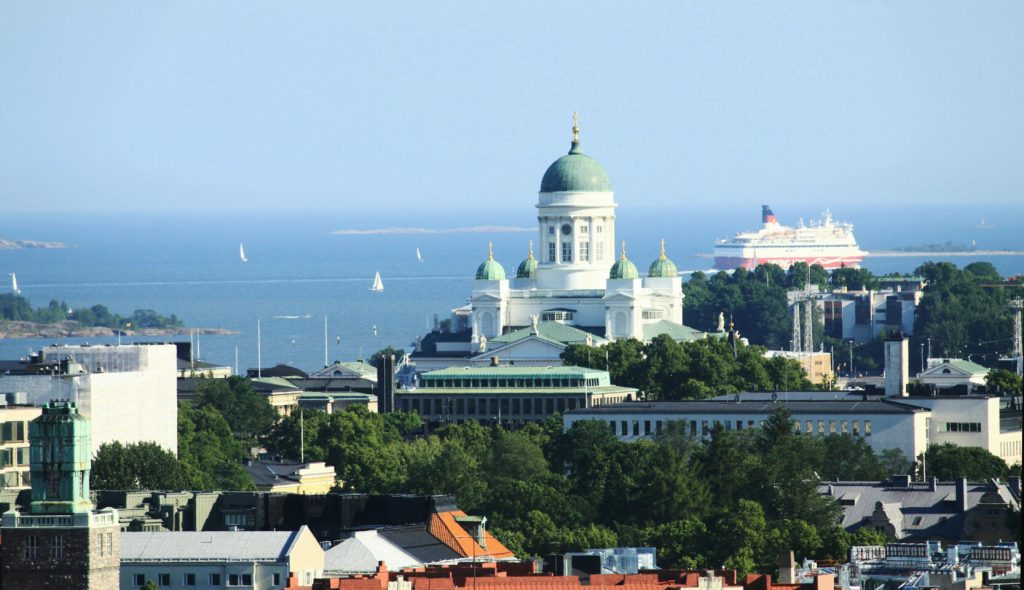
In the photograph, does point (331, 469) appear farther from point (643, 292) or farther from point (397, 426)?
point (643, 292)

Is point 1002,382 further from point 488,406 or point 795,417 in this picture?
point 488,406

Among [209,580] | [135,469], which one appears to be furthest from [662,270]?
[209,580]

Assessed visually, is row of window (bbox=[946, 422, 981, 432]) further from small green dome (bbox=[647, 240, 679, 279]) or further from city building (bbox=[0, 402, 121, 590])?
city building (bbox=[0, 402, 121, 590])

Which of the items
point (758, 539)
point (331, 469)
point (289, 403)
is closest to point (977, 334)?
point (289, 403)

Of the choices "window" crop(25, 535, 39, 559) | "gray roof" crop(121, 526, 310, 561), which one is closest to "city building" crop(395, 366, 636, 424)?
"gray roof" crop(121, 526, 310, 561)

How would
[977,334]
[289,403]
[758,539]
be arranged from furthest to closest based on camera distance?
[977,334] → [289,403] → [758,539]

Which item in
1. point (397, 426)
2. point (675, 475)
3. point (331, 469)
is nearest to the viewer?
point (675, 475)
